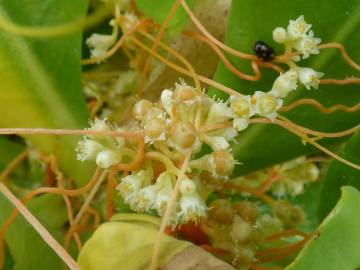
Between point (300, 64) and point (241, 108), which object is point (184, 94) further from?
point (300, 64)

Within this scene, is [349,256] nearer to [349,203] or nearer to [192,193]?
[349,203]

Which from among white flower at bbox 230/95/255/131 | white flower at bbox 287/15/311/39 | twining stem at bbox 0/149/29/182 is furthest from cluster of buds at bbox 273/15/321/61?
twining stem at bbox 0/149/29/182

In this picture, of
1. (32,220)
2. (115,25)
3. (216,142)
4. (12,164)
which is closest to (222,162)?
(216,142)

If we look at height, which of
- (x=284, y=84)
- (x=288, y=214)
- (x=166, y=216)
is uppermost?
(x=284, y=84)

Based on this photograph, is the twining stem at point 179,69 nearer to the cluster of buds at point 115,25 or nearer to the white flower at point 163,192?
the cluster of buds at point 115,25

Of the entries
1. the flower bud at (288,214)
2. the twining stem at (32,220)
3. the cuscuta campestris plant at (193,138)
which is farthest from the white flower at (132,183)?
the flower bud at (288,214)

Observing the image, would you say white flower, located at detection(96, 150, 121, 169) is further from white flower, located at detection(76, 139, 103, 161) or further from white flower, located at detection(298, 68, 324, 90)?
white flower, located at detection(298, 68, 324, 90)
